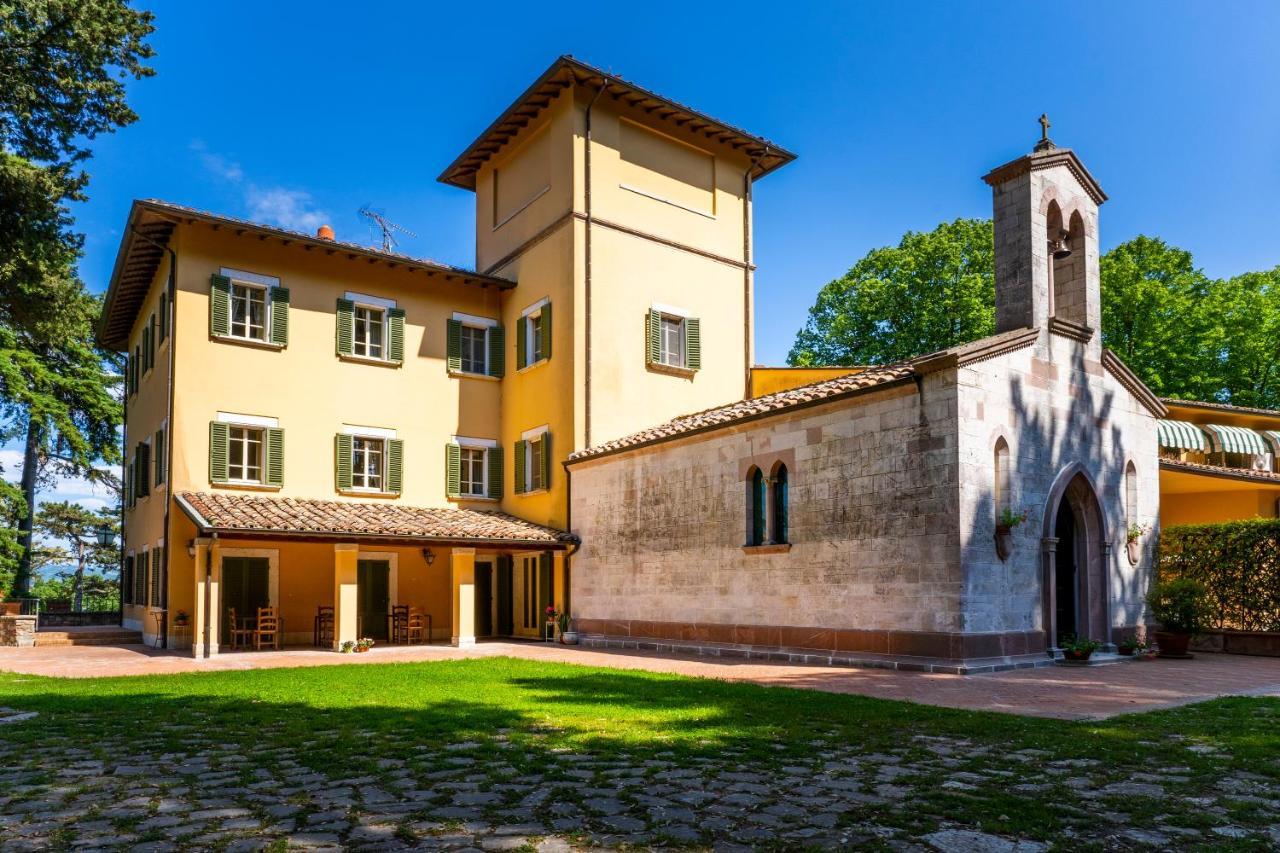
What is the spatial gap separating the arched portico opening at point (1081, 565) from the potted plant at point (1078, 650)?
0.68m

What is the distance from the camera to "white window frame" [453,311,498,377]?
2367 cm

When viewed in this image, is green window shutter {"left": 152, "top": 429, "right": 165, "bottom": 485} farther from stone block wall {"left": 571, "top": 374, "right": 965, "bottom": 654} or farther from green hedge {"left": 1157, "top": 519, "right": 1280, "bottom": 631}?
green hedge {"left": 1157, "top": 519, "right": 1280, "bottom": 631}

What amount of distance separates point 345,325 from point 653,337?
6.97 metres

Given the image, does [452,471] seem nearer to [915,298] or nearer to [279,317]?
[279,317]

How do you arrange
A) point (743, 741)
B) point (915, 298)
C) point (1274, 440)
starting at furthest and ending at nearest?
point (915, 298) → point (1274, 440) → point (743, 741)

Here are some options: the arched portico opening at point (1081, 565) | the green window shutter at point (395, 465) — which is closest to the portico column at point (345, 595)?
the green window shutter at point (395, 465)

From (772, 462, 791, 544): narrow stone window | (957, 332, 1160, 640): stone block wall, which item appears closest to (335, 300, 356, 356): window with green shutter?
(772, 462, 791, 544): narrow stone window

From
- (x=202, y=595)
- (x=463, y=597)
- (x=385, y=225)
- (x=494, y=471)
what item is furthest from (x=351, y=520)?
(x=385, y=225)

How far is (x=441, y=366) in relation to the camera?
Answer: 23266 mm

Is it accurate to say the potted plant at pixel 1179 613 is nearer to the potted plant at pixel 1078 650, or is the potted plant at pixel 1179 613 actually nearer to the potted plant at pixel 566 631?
the potted plant at pixel 1078 650

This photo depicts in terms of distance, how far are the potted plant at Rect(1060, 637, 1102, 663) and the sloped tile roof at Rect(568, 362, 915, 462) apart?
466 centimetres

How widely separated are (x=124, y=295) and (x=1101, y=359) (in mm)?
22082

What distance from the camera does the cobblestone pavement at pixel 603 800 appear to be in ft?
15.4

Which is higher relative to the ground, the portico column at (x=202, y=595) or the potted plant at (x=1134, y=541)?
the potted plant at (x=1134, y=541)
